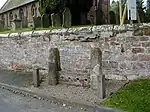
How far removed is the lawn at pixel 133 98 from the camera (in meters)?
7.37

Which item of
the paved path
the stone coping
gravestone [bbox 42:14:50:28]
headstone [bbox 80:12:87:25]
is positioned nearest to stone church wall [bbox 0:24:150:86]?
the stone coping

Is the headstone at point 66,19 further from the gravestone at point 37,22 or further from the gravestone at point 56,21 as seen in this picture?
the gravestone at point 37,22

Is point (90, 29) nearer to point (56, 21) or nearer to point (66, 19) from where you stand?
point (66, 19)

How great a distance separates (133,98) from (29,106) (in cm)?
303

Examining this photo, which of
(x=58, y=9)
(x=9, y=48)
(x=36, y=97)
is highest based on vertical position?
(x=58, y=9)

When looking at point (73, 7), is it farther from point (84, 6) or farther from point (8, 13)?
point (8, 13)

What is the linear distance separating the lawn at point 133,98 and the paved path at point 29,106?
0.72 meters

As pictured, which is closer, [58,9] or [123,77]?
[123,77]

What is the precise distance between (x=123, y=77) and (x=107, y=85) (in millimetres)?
664

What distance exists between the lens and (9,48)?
15.4m

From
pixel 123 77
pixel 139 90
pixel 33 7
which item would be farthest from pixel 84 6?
pixel 139 90

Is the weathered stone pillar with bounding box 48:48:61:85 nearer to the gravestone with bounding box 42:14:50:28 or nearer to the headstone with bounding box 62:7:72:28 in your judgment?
the headstone with bounding box 62:7:72:28

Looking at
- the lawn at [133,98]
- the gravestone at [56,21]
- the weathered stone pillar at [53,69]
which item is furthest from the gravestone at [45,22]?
the lawn at [133,98]

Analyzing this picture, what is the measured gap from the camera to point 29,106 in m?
8.73
